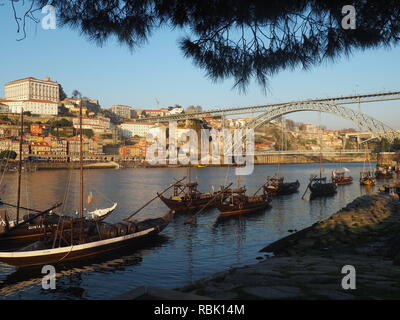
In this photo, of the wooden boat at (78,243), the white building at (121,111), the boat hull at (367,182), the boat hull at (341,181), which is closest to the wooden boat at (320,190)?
the boat hull at (367,182)

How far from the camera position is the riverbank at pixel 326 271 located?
16.5ft

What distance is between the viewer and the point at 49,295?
32.2ft

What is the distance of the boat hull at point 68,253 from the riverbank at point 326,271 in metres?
5.34

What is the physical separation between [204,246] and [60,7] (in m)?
11.1

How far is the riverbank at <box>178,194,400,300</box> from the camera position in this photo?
5035 millimetres

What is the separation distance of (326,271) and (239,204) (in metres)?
16.3

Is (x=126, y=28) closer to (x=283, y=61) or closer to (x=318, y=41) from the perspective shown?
(x=283, y=61)

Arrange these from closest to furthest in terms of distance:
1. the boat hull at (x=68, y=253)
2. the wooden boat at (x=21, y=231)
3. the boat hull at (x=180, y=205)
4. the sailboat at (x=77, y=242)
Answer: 1. the boat hull at (x=68, y=253)
2. the sailboat at (x=77, y=242)
3. the wooden boat at (x=21, y=231)
4. the boat hull at (x=180, y=205)

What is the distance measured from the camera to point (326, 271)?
255 inches

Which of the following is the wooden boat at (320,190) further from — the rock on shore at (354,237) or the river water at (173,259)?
the rock on shore at (354,237)

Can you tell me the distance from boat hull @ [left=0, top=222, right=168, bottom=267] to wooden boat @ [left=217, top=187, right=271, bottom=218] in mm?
8156

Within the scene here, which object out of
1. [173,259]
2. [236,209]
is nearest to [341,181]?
[236,209]

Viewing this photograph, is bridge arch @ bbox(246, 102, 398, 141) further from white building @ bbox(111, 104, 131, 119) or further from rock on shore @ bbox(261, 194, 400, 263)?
white building @ bbox(111, 104, 131, 119)

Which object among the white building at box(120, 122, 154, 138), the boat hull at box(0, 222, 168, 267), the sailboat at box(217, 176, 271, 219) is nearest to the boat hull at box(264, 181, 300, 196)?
the sailboat at box(217, 176, 271, 219)
